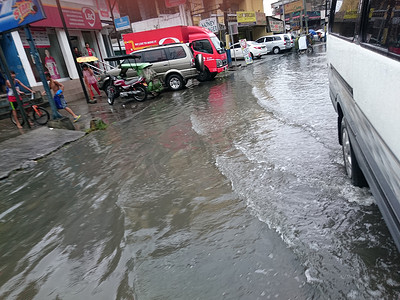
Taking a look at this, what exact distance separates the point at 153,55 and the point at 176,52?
1098 millimetres

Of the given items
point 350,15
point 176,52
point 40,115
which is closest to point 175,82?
point 176,52

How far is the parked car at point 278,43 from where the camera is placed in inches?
1087

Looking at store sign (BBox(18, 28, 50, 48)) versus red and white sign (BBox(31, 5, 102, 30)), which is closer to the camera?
red and white sign (BBox(31, 5, 102, 30))

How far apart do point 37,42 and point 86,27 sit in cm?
389

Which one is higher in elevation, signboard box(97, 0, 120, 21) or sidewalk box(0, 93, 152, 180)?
signboard box(97, 0, 120, 21)

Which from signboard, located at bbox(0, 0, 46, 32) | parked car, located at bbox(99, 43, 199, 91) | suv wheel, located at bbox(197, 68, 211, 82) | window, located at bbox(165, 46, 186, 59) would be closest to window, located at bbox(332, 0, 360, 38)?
signboard, located at bbox(0, 0, 46, 32)

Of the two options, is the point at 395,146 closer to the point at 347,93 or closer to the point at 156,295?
the point at 347,93

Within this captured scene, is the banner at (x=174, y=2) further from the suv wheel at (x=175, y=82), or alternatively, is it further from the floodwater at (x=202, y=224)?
the floodwater at (x=202, y=224)

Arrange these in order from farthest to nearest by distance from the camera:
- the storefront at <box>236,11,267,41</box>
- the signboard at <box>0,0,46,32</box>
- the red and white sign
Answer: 1. the storefront at <box>236,11,267,41</box>
2. the red and white sign
3. the signboard at <box>0,0,46,32</box>

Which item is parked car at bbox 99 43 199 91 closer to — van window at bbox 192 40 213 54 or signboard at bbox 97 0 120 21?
van window at bbox 192 40 213 54

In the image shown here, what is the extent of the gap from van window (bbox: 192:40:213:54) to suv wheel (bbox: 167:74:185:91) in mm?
2357

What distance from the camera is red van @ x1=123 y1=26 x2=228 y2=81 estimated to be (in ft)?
50.5

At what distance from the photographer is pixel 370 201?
3.12 metres

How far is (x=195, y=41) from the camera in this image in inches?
612
